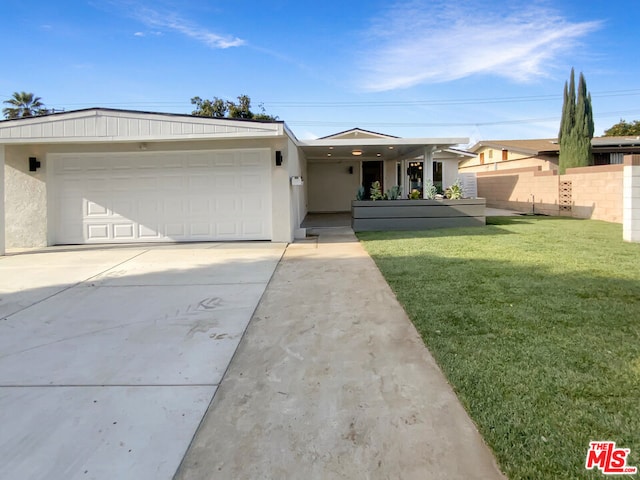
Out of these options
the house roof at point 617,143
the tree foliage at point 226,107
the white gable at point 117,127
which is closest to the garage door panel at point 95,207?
the white gable at point 117,127

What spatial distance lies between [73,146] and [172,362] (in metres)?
8.44

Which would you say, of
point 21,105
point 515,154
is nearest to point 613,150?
point 515,154

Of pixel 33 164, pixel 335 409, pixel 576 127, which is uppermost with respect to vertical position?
pixel 576 127

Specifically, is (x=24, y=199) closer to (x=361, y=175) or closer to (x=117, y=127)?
(x=117, y=127)

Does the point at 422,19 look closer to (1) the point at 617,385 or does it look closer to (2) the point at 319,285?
(2) the point at 319,285

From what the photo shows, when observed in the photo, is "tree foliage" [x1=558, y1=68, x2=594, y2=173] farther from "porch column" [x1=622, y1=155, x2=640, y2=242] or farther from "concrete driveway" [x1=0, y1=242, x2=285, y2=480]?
"concrete driveway" [x1=0, y1=242, x2=285, y2=480]

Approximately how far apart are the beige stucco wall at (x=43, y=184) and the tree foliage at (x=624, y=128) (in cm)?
3976

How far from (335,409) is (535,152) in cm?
2432

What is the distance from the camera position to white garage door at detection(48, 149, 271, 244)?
995cm

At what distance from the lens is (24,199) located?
9.78 metres

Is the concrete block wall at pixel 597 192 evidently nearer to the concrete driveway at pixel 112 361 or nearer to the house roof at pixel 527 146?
the house roof at pixel 527 146

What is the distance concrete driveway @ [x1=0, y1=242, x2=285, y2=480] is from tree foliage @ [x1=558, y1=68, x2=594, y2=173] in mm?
19377

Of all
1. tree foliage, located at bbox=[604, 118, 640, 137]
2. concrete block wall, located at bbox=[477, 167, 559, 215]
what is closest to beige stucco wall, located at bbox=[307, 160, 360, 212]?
concrete block wall, located at bbox=[477, 167, 559, 215]

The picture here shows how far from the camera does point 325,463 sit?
2027 mm
